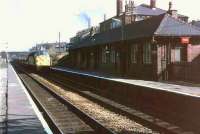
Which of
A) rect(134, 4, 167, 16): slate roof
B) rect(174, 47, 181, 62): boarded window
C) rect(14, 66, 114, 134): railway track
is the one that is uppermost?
rect(134, 4, 167, 16): slate roof

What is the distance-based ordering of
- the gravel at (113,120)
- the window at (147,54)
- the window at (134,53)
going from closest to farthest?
the gravel at (113,120) → the window at (147,54) → the window at (134,53)

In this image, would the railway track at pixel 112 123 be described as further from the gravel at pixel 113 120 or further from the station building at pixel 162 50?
the station building at pixel 162 50

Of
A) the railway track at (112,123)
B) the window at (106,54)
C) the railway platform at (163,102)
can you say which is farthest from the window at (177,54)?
the railway track at (112,123)

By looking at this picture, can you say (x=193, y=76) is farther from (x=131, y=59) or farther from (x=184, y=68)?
(x=131, y=59)

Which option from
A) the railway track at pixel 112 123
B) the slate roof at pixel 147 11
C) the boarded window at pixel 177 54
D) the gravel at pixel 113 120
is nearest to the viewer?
the railway track at pixel 112 123

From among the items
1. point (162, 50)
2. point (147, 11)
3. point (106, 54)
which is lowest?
point (106, 54)

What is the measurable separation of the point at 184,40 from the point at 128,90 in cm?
1359

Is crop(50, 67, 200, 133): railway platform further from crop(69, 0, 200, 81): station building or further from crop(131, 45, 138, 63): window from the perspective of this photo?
crop(131, 45, 138, 63): window

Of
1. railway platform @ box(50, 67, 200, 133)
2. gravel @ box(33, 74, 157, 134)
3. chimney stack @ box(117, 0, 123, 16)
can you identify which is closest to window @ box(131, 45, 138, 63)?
railway platform @ box(50, 67, 200, 133)

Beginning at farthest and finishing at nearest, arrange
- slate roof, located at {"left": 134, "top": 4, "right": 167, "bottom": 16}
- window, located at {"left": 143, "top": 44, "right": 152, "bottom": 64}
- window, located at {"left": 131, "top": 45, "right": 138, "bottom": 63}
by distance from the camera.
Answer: slate roof, located at {"left": 134, "top": 4, "right": 167, "bottom": 16}, window, located at {"left": 131, "top": 45, "right": 138, "bottom": 63}, window, located at {"left": 143, "top": 44, "right": 152, "bottom": 64}

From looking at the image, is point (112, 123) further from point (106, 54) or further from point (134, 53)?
point (106, 54)

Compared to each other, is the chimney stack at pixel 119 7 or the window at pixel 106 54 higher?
the chimney stack at pixel 119 7

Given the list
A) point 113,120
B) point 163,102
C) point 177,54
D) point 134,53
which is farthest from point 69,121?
point 134,53

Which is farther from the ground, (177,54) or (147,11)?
(147,11)
